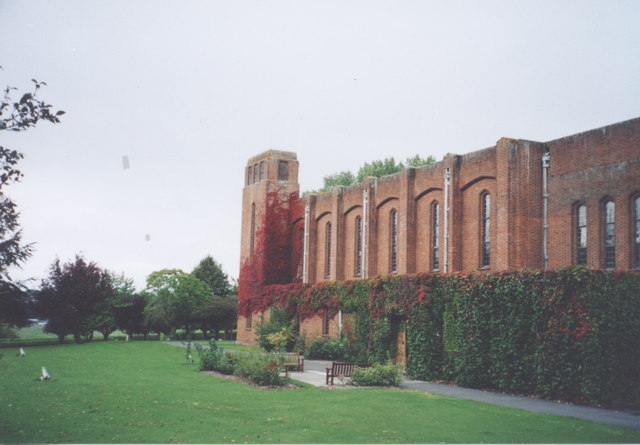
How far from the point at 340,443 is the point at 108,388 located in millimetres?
9850

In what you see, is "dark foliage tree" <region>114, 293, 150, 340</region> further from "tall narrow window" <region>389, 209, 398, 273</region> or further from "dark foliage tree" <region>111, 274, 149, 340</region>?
"tall narrow window" <region>389, 209, 398, 273</region>

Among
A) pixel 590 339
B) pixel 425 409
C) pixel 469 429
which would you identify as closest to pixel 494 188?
pixel 590 339

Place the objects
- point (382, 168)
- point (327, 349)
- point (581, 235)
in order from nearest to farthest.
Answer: point (581, 235) < point (327, 349) < point (382, 168)

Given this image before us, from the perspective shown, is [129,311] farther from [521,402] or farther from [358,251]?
[521,402]

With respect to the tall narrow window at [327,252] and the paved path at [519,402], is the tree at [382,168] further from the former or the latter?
the paved path at [519,402]

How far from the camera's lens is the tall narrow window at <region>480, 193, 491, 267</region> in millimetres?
26578

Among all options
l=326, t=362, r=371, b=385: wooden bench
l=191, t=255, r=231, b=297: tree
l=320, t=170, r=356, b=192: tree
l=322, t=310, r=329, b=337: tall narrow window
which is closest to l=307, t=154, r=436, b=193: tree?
l=320, t=170, r=356, b=192: tree

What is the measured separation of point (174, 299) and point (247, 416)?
39.0 meters

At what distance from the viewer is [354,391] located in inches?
726

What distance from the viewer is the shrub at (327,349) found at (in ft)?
98.5

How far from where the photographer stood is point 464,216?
27.9m

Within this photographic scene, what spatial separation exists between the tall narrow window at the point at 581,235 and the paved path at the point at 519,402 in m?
6.44

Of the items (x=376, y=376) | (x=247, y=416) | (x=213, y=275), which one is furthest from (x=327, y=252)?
(x=213, y=275)

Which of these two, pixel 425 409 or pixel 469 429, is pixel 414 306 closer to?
pixel 425 409
